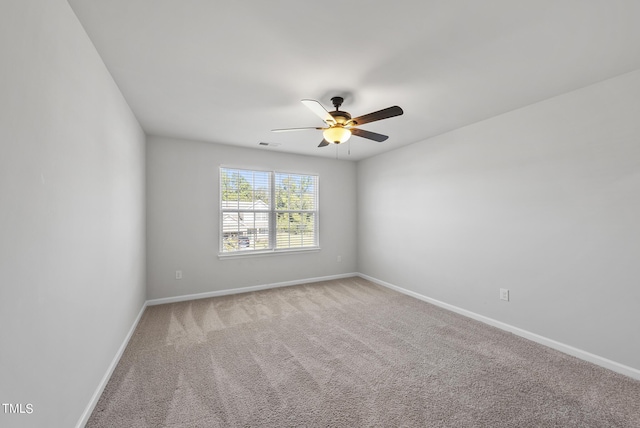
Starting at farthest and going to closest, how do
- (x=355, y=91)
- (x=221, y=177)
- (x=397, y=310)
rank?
(x=221, y=177), (x=397, y=310), (x=355, y=91)

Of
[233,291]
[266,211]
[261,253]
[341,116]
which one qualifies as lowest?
[233,291]

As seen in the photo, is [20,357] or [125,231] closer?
[20,357]

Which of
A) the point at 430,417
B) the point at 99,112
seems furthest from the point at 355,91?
the point at 430,417

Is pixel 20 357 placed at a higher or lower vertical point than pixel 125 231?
lower

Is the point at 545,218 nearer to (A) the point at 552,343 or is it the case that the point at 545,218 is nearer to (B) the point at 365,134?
(A) the point at 552,343

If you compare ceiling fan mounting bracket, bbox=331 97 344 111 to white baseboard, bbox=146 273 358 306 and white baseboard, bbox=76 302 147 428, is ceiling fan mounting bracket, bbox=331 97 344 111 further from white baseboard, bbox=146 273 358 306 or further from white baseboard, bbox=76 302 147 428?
white baseboard, bbox=146 273 358 306

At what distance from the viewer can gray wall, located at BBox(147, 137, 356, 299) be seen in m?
3.79

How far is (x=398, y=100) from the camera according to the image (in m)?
2.65

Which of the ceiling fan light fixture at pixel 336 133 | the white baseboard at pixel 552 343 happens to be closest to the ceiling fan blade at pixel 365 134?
the ceiling fan light fixture at pixel 336 133

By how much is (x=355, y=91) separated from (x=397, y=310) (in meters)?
2.78

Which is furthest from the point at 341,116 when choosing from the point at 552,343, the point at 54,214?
the point at 552,343

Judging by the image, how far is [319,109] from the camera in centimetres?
226

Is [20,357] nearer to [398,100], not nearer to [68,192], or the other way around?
[68,192]

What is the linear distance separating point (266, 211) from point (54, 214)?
3.33 meters
